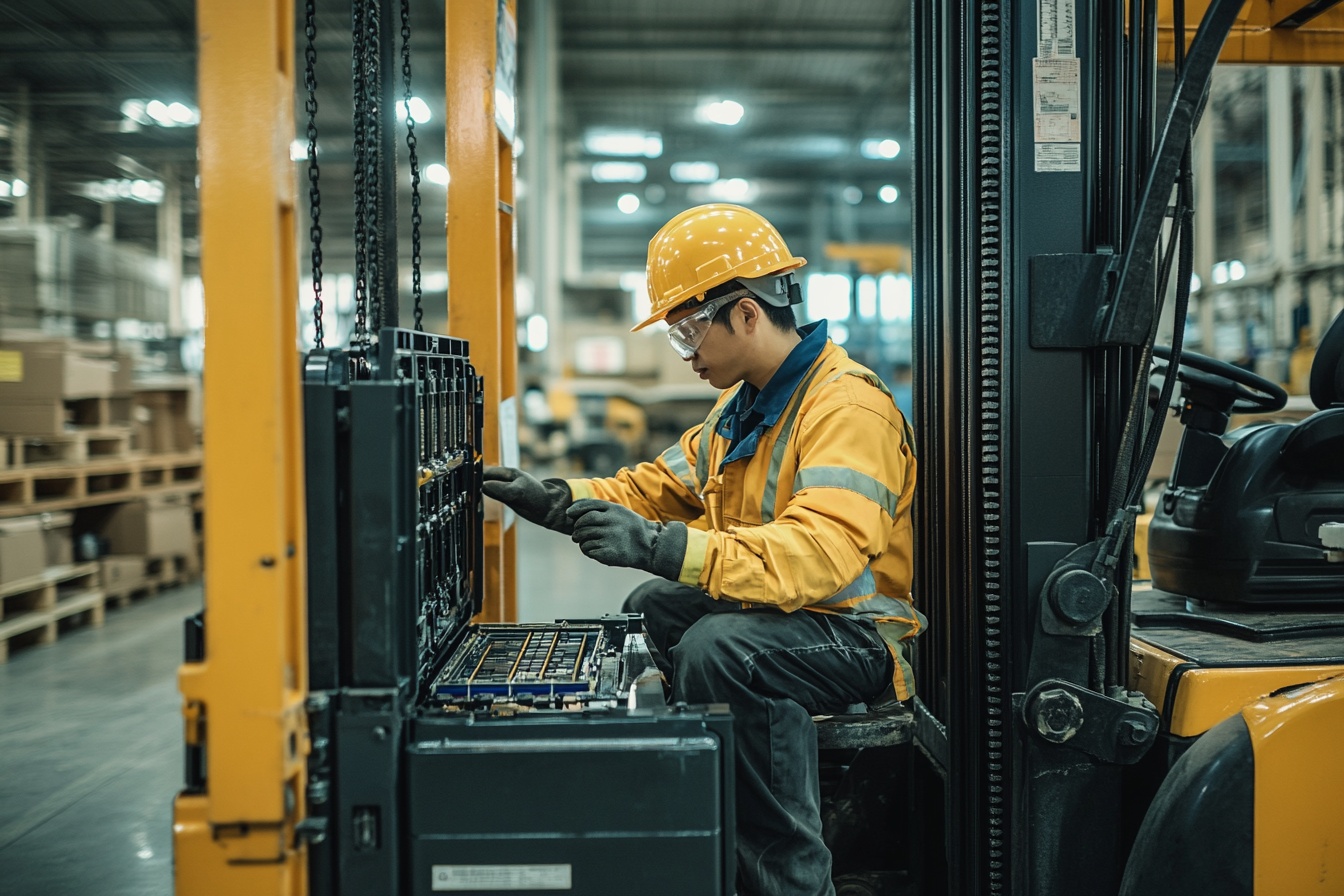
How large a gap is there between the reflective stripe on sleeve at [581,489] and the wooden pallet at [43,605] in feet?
13.9

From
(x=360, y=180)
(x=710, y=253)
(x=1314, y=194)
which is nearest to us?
(x=360, y=180)

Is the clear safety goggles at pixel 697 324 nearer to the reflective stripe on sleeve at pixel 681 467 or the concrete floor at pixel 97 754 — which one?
the reflective stripe on sleeve at pixel 681 467

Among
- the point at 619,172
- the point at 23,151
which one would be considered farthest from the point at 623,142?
the point at 23,151

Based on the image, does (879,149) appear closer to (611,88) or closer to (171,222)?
(611,88)

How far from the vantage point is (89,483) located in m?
6.63

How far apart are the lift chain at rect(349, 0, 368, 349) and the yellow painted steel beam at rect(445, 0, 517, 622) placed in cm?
57

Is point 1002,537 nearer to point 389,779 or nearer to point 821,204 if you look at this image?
point 389,779

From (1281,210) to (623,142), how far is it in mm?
12404

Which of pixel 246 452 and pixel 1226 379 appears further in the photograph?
pixel 1226 379

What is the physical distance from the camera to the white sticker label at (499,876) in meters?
1.45

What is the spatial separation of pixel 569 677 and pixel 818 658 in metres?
0.53

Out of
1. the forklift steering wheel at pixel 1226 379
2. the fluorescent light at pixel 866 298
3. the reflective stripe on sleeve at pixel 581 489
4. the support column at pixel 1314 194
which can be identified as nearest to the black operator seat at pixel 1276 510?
the forklift steering wheel at pixel 1226 379

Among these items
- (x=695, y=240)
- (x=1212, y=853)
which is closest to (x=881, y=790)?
(x=1212, y=853)

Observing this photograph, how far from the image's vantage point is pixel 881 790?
217cm
